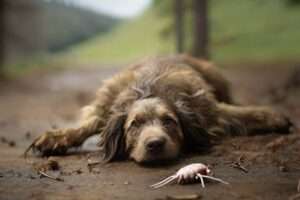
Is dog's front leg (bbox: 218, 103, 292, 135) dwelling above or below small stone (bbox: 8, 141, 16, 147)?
above

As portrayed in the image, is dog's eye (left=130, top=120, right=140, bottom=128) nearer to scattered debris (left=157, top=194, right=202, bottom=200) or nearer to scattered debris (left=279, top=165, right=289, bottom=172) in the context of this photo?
scattered debris (left=279, top=165, right=289, bottom=172)

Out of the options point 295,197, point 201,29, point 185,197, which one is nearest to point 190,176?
point 185,197

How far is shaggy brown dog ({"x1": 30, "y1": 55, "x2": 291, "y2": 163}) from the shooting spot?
17.5 ft

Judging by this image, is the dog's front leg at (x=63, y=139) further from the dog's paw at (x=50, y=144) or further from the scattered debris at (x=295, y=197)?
the scattered debris at (x=295, y=197)

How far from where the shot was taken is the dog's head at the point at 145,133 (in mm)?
5027

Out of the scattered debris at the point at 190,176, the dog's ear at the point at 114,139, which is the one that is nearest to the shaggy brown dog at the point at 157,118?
the dog's ear at the point at 114,139

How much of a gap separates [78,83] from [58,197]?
1307 centimetres

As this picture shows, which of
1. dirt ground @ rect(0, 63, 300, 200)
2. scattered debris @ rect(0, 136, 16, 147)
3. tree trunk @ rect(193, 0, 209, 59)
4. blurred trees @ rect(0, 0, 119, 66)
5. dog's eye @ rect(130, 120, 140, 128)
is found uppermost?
blurred trees @ rect(0, 0, 119, 66)

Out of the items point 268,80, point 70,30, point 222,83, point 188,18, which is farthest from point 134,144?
point 70,30

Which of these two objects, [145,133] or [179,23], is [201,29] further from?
[145,133]

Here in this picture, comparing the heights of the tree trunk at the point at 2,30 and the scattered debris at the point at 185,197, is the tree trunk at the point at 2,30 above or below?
above

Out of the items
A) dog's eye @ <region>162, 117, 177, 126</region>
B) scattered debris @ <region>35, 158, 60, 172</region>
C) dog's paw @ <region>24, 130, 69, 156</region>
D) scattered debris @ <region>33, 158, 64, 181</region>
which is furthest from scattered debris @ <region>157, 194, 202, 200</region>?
dog's paw @ <region>24, 130, 69, 156</region>

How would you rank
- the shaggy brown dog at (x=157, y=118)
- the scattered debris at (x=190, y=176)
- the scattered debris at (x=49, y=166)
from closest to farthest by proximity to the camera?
1. the scattered debris at (x=190, y=176)
2. the scattered debris at (x=49, y=166)
3. the shaggy brown dog at (x=157, y=118)

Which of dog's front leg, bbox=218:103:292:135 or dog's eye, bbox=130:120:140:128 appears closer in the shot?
dog's eye, bbox=130:120:140:128
